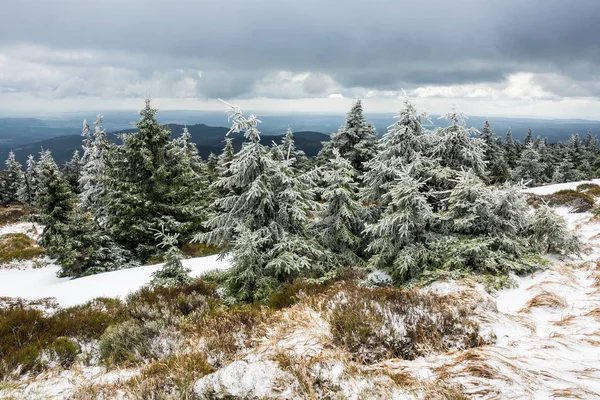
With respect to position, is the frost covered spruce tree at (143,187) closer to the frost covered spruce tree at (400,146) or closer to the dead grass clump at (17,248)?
the dead grass clump at (17,248)

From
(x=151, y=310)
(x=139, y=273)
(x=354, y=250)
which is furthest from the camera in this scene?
(x=139, y=273)

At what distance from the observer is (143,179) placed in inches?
674

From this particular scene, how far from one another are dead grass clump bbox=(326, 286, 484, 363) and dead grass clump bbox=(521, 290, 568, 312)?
183 cm

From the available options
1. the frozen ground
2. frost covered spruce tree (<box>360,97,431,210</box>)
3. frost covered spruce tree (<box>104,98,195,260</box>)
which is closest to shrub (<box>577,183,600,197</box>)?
frost covered spruce tree (<box>360,97,431,210</box>)

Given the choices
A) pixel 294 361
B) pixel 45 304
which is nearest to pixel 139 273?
pixel 45 304

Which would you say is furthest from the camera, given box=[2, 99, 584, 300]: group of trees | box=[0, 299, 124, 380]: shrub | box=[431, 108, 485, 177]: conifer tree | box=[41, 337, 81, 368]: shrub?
box=[431, 108, 485, 177]: conifer tree

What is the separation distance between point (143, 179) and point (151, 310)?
12.5 meters

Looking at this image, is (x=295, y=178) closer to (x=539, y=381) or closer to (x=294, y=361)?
(x=294, y=361)

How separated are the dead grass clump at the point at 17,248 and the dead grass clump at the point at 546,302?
81.4 ft

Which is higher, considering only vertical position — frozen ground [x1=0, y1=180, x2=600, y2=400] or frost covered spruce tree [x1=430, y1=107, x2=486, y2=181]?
frost covered spruce tree [x1=430, y1=107, x2=486, y2=181]

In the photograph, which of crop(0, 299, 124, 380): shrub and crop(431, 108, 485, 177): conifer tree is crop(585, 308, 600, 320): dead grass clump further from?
crop(0, 299, 124, 380): shrub

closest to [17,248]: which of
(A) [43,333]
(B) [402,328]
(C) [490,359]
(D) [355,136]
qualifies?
(A) [43,333]

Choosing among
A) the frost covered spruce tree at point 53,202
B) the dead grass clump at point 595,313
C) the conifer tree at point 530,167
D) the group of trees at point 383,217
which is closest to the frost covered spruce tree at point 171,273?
the group of trees at point 383,217

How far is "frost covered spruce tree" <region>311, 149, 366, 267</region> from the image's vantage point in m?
9.11
